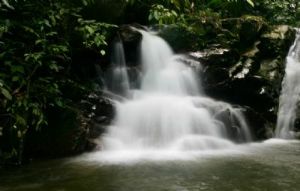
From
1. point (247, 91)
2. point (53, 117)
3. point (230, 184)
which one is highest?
point (247, 91)

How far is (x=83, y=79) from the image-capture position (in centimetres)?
895

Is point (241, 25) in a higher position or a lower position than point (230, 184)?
higher

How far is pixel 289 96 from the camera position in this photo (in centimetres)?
1073

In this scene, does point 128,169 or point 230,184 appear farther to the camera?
point 128,169

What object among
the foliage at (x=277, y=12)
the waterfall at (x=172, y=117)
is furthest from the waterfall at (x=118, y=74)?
the foliage at (x=277, y=12)

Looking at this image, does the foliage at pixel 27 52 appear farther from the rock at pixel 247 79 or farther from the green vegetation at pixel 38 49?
the rock at pixel 247 79

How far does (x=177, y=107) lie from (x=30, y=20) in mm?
3849

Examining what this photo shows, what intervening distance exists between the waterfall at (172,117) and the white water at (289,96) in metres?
1.54

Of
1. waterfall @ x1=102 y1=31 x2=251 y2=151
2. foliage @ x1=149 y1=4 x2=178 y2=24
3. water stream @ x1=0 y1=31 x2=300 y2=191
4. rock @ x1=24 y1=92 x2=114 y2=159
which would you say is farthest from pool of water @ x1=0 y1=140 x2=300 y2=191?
foliage @ x1=149 y1=4 x2=178 y2=24

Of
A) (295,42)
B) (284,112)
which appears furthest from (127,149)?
(295,42)

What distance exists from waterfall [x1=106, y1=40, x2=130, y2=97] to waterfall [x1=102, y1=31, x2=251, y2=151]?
0.69ft

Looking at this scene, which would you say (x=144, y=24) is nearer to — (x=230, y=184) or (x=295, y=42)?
(x=295, y=42)

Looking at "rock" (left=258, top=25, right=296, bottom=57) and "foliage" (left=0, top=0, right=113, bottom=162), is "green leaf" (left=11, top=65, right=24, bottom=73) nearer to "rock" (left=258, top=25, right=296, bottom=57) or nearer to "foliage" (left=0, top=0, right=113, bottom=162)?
"foliage" (left=0, top=0, right=113, bottom=162)

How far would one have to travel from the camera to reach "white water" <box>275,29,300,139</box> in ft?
32.6
